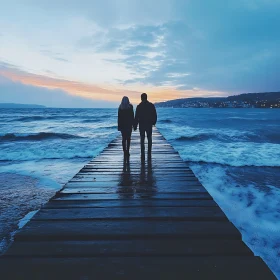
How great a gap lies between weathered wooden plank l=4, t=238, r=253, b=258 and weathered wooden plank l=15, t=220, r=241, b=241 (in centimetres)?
8

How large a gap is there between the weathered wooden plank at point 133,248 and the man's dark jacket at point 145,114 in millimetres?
3946

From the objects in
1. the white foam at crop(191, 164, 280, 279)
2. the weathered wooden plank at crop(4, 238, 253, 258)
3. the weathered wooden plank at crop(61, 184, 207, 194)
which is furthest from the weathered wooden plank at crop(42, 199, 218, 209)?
the white foam at crop(191, 164, 280, 279)

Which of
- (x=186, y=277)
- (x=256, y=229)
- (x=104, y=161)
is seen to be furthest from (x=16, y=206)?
(x=256, y=229)

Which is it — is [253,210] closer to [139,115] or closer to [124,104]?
[139,115]

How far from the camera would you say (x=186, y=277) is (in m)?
1.67

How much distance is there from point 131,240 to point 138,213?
0.64 m

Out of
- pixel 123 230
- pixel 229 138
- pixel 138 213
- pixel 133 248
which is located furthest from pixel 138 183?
pixel 229 138

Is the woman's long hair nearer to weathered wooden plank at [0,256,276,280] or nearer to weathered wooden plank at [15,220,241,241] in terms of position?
weathered wooden plank at [15,220,241,241]

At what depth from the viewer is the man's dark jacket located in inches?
224

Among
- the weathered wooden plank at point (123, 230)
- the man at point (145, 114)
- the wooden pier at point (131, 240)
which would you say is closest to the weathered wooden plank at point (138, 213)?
the wooden pier at point (131, 240)

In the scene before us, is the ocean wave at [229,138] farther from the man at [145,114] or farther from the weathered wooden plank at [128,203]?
the weathered wooden plank at [128,203]

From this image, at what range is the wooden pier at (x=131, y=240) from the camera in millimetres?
1726

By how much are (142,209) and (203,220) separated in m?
0.82

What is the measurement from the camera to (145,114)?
5.78m
